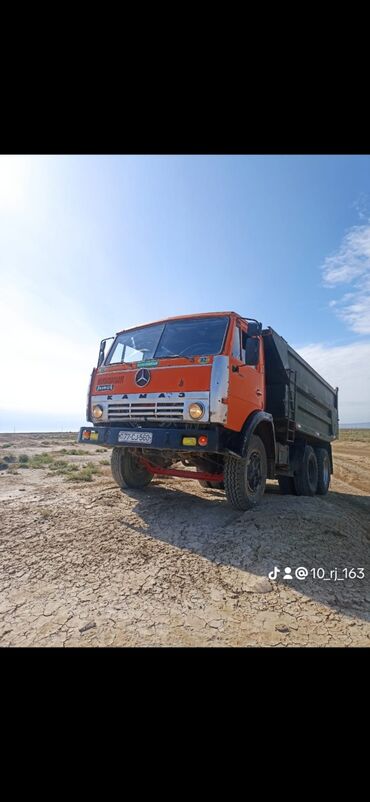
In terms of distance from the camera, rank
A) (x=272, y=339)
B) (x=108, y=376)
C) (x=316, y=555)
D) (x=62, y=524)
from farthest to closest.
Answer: (x=272, y=339)
(x=108, y=376)
(x=62, y=524)
(x=316, y=555)

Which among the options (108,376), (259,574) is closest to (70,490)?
(108,376)

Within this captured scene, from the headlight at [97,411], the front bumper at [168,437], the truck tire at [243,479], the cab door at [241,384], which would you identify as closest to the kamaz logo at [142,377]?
the front bumper at [168,437]

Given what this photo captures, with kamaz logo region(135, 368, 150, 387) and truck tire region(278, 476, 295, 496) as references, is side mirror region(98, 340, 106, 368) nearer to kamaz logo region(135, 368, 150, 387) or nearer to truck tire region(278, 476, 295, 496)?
kamaz logo region(135, 368, 150, 387)

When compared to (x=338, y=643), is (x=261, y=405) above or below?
above

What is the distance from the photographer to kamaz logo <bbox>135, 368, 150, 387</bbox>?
4.67 m

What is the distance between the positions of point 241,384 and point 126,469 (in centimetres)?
268

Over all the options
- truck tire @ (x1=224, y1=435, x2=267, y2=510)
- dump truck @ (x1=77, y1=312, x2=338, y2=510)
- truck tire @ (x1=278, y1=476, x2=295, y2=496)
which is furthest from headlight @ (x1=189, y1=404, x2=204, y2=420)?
truck tire @ (x1=278, y1=476, x2=295, y2=496)

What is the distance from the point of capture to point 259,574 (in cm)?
316

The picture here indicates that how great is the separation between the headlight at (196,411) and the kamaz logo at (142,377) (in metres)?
0.87

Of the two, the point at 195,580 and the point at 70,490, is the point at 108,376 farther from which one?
the point at 195,580

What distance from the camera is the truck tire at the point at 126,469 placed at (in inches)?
232

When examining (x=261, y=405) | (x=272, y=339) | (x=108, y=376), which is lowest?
(x=261, y=405)

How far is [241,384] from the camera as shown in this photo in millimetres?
4664
